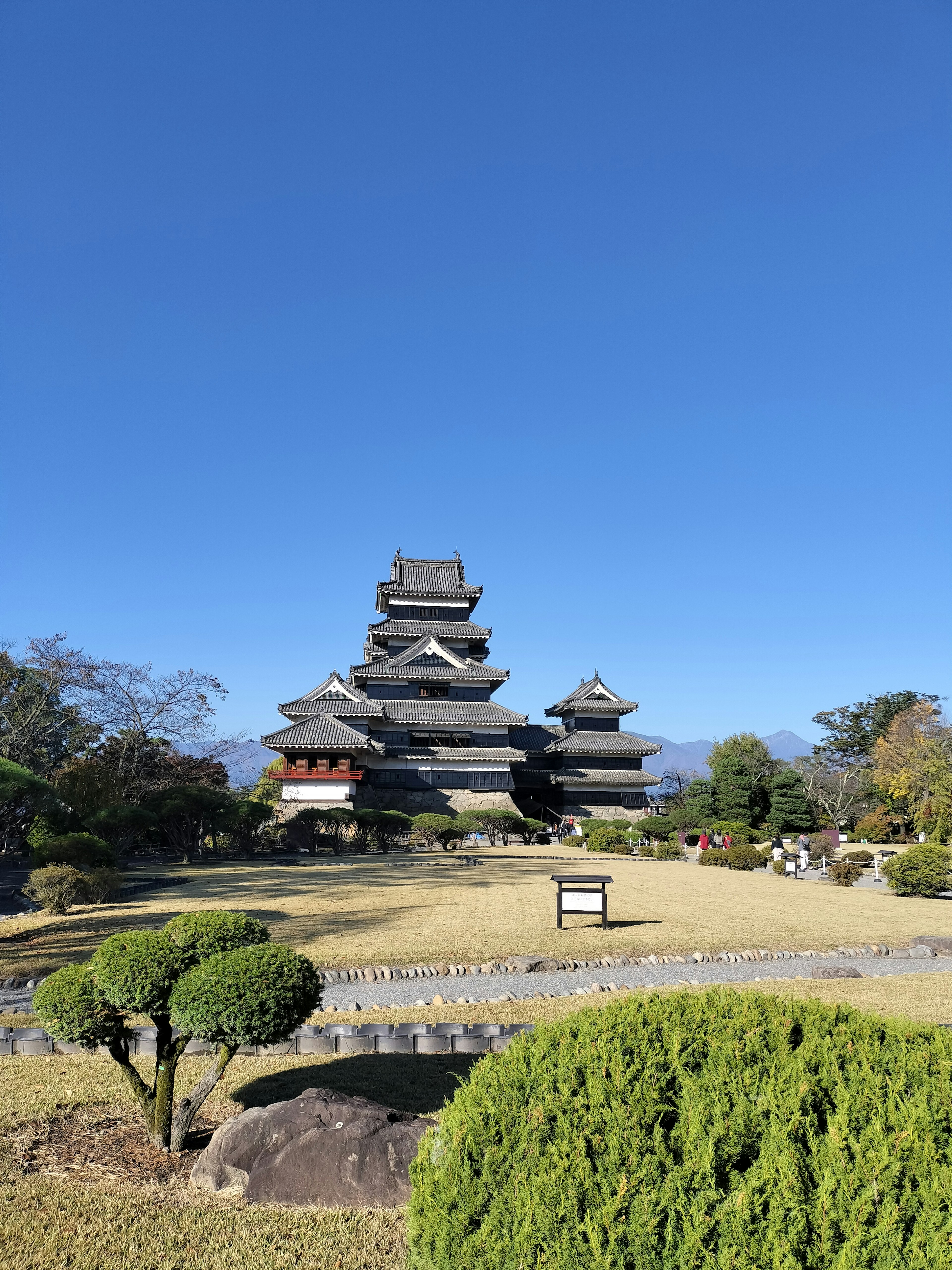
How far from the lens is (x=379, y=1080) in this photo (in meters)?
6.27

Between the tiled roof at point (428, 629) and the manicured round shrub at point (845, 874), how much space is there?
95.2 feet

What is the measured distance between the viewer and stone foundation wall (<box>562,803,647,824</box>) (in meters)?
48.3

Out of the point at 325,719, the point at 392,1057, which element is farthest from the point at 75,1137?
the point at 325,719

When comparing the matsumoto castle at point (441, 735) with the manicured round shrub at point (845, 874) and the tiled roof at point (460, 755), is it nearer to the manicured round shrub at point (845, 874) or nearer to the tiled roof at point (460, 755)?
the tiled roof at point (460, 755)

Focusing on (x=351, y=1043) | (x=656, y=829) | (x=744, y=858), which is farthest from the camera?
(x=656, y=829)

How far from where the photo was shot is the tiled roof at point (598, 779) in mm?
48219

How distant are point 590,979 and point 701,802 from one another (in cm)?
4036

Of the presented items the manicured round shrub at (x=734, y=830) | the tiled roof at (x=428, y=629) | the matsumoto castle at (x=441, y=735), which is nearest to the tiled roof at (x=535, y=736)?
the matsumoto castle at (x=441, y=735)

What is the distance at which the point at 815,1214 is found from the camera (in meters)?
2.41

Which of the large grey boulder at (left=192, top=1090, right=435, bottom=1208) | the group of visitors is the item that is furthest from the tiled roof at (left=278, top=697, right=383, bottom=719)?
the large grey boulder at (left=192, top=1090, right=435, bottom=1208)

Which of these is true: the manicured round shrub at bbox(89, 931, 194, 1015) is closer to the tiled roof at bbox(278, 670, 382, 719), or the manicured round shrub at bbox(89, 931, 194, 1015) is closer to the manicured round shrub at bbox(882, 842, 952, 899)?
the manicured round shrub at bbox(882, 842, 952, 899)

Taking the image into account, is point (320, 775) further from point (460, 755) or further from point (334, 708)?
point (460, 755)

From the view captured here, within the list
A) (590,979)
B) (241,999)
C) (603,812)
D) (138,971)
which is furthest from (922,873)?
(603,812)

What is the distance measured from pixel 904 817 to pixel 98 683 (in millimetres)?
42878
